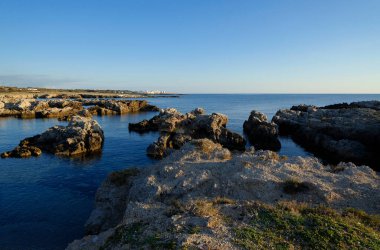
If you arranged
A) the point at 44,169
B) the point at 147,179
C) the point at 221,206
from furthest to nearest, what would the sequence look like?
the point at 44,169
the point at 147,179
the point at 221,206

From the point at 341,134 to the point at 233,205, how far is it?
4603 centimetres

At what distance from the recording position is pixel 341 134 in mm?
57625

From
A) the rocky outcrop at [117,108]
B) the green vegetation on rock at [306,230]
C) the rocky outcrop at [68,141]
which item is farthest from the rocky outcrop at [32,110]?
the green vegetation on rock at [306,230]

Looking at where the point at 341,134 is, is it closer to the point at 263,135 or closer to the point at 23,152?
the point at 263,135

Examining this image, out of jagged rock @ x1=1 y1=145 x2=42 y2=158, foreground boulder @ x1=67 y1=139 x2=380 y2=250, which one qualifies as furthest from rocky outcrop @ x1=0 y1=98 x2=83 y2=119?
foreground boulder @ x1=67 y1=139 x2=380 y2=250

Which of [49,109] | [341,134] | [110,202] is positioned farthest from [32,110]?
[341,134]

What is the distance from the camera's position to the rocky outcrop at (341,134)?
50062 mm

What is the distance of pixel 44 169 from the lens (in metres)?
43.3

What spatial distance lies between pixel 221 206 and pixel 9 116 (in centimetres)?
10817

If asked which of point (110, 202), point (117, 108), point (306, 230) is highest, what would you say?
point (117, 108)

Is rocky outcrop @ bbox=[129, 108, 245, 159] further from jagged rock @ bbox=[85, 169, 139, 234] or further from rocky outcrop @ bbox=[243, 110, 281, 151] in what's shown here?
jagged rock @ bbox=[85, 169, 139, 234]

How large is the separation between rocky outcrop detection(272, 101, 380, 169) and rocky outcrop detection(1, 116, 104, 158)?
40.9 metres

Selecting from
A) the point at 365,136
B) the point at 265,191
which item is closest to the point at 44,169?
the point at 265,191

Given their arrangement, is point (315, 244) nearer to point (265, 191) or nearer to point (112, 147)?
point (265, 191)
